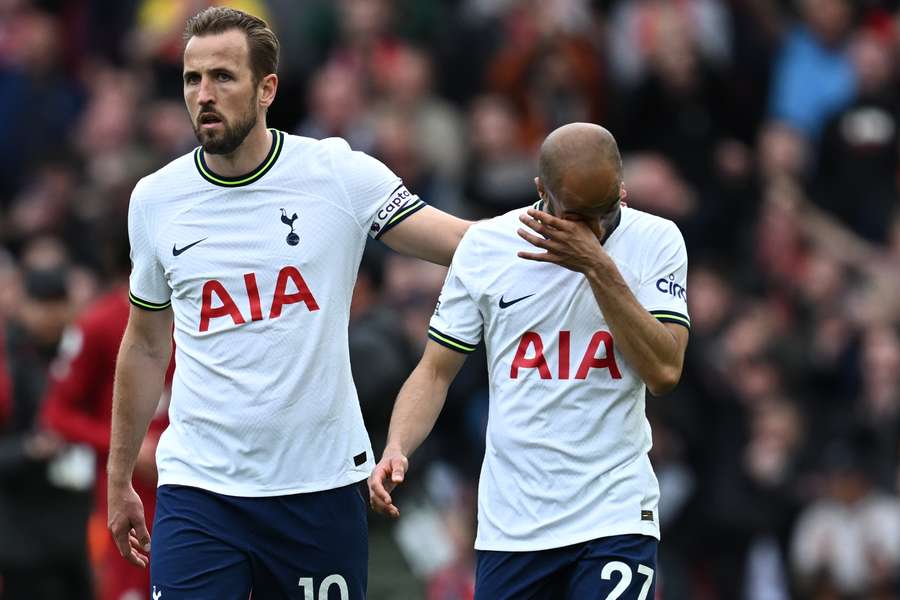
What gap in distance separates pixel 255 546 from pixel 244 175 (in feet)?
4.65

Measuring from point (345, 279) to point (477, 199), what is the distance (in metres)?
8.09

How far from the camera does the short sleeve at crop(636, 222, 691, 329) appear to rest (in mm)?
7457

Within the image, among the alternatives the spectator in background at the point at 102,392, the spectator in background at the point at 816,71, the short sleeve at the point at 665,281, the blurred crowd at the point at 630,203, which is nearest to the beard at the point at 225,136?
the short sleeve at the point at 665,281

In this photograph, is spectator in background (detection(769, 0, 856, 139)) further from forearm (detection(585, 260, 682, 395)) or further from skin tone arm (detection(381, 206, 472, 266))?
forearm (detection(585, 260, 682, 395))

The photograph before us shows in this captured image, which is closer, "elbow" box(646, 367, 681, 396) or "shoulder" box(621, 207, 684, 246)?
"elbow" box(646, 367, 681, 396)

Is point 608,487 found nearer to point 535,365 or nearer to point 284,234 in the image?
point 535,365

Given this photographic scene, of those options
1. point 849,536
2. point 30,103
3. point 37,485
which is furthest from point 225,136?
point 30,103

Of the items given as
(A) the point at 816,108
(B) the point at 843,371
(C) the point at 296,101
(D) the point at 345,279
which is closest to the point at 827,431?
(B) the point at 843,371

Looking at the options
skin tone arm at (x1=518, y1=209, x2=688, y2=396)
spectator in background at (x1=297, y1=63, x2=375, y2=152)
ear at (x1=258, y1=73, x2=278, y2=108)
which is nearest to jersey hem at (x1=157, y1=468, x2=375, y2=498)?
skin tone arm at (x1=518, y1=209, x2=688, y2=396)

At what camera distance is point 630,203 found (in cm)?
1520

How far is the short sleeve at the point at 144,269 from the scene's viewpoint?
26.0 feet

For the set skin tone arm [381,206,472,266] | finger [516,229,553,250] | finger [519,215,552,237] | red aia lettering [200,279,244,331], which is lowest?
red aia lettering [200,279,244,331]

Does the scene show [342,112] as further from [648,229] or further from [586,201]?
[586,201]

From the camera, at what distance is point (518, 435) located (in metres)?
7.49
